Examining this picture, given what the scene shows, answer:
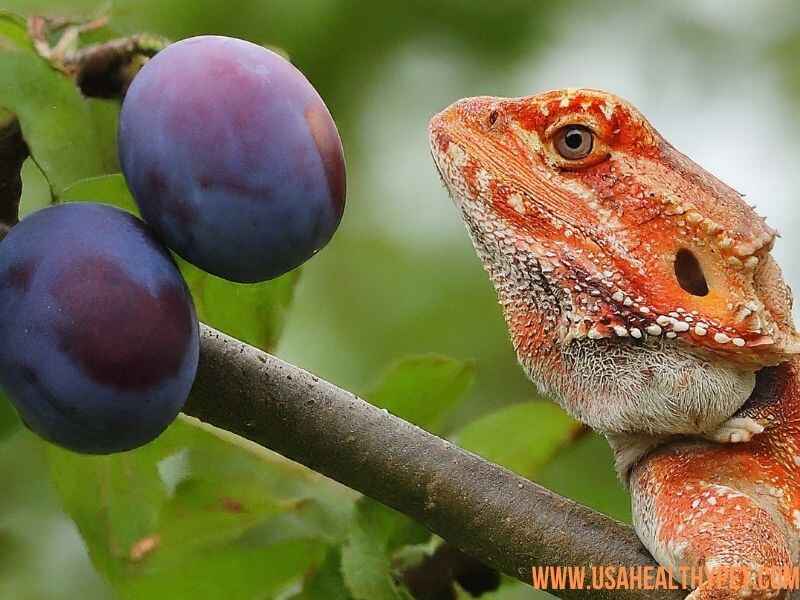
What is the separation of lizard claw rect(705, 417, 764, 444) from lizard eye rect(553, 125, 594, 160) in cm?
51

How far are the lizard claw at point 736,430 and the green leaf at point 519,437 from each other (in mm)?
324

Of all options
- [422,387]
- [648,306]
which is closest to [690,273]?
[648,306]

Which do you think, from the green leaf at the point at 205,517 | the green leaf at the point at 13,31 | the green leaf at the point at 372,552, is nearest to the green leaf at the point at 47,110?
the green leaf at the point at 13,31

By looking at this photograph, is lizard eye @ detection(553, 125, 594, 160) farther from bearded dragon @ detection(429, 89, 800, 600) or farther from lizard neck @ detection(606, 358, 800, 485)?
lizard neck @ detection(606, 358, 800, 485)

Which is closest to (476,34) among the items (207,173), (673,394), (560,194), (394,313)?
(394,313)

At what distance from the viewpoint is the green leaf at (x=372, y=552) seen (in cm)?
198

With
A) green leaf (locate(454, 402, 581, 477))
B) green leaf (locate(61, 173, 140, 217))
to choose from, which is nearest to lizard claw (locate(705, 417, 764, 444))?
green leaf (locate(454, 402, 581, 477))

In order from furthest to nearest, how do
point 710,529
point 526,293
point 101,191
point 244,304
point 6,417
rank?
point 526,293 < point 244,304 < point 710,529 < point 6,417 < point 101,191

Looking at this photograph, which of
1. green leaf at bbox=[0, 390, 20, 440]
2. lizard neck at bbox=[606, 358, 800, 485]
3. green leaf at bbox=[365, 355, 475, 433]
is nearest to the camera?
green leaf at bbox=[0, 390, 20, 440]

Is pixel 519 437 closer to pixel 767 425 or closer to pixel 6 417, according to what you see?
pixel 767 425

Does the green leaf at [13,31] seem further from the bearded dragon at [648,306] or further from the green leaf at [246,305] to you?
the bearded dragon at [648,306]

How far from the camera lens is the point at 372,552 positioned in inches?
80.0

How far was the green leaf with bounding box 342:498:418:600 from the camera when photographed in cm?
198

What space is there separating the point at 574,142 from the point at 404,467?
713 millimetres
